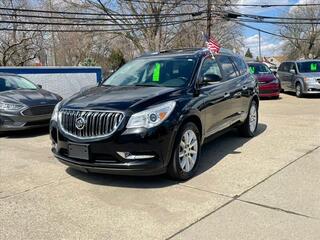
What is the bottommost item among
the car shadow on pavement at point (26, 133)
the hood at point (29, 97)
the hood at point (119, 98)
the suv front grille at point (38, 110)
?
the car shadow on pavement at point (26, 133)

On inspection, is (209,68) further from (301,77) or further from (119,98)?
(301,77)

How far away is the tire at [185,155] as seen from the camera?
195 inches

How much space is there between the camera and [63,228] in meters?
3.78

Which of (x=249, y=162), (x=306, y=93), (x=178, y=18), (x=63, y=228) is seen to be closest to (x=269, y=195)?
(x=249, y=162)

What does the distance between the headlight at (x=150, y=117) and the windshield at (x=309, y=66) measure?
574 inches

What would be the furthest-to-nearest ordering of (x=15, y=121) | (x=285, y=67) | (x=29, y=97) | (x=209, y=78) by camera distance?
(x=285, y=67), (x=29, y=97), (x=15, y=121), (x=209, y=78)

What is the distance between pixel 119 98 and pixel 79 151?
83 centimetres

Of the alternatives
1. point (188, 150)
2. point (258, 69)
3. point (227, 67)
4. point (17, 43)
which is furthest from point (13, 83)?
point (17, 43)

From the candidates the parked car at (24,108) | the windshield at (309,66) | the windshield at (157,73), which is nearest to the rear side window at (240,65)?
the windshield at (157,73)

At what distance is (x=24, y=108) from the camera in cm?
838

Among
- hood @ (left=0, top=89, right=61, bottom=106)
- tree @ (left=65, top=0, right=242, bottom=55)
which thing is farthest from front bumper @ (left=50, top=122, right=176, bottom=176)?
tree @ (left=65, top=0, right=242, bottom=55)

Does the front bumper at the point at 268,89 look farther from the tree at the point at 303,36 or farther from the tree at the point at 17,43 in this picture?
the tree at the point at 303,36

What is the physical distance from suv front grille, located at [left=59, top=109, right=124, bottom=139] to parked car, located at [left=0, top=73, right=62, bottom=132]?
3752 mm

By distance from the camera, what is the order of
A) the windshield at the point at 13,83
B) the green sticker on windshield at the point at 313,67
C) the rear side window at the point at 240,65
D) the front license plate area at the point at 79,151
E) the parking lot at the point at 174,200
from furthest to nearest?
1. the green sticker on windshield at the point at 313,67
2. the windshield at the point at 13,83
3. the rear side window at the point at 240,65
4. the front license plate area at the point at 79,151
5. the parking lot at the point at 174,200
